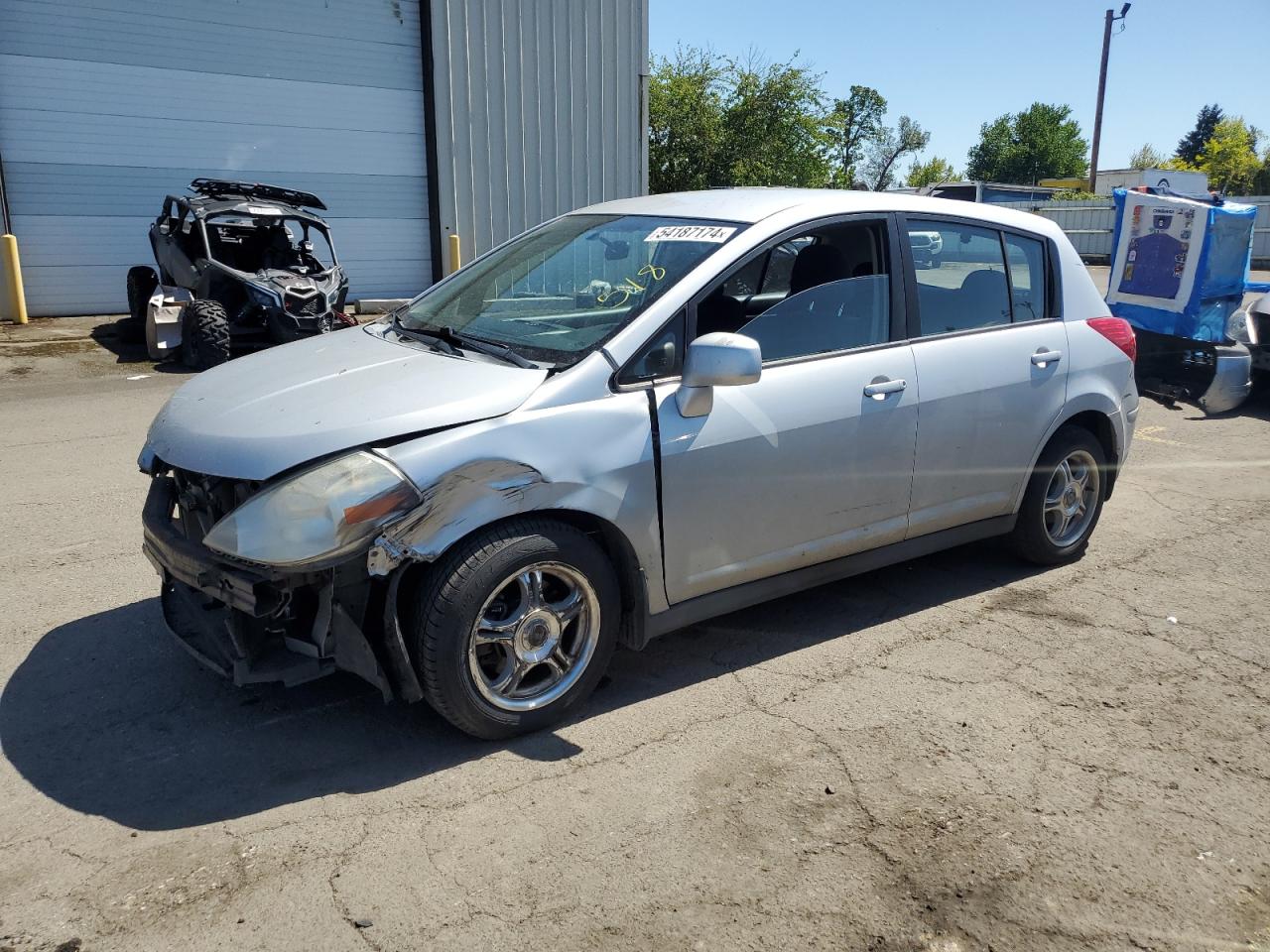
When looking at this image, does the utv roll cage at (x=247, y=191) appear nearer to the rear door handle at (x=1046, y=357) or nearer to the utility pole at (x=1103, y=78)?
the rear door handle at (x=1046, y=357)

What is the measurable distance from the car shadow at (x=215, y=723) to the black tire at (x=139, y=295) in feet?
30.2

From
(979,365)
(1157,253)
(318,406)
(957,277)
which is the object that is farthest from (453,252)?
(318,406)

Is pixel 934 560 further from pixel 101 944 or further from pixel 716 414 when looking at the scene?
pixel 101 944

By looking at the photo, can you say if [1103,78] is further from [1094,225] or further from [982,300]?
[982,300]

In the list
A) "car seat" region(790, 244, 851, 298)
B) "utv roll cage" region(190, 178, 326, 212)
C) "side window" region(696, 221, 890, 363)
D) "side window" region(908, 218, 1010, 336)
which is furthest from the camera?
"utv roll cage" region(190, 178, 326, 212)

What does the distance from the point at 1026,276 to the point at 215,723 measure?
13.2 feet

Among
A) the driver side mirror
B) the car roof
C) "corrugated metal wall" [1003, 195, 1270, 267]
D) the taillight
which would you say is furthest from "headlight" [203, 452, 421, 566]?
"corrugated metal wall" [1003, 195, 1270, 267]

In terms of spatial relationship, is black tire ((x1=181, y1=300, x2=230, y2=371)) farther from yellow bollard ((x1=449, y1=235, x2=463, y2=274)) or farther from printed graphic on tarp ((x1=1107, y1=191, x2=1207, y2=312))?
printed graphic on tarp ((x1=1107, y1=191, x2=1207, y2=312))

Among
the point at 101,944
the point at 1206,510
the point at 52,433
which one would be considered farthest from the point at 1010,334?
the point at 52,433

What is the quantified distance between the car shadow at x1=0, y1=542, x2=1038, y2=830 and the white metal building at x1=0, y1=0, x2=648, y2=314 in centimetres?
1160

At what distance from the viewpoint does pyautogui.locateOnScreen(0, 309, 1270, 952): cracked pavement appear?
2.61 m

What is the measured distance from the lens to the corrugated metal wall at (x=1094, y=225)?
33438 mm

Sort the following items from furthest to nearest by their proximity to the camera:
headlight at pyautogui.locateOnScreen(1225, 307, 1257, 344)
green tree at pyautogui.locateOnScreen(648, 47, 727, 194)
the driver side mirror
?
1. green tree at pyautogui.locateOnScreen(648, 47, 727, 194)
2. headlight at pyautogui.locateOnScreen(1225, 307, 1257, 344)
3. the driver side mirror

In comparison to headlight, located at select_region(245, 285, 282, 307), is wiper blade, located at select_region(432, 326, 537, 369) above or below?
above
